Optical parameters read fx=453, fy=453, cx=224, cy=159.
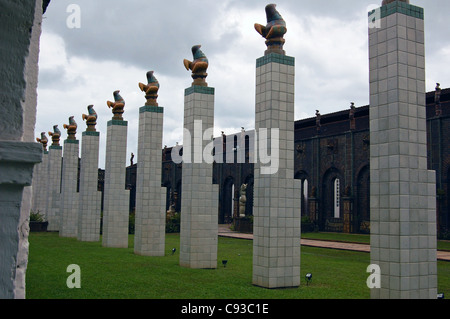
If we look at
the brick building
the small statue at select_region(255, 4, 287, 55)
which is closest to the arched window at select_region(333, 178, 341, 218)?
the brick building

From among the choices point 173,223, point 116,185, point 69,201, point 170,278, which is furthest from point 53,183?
point 170,278

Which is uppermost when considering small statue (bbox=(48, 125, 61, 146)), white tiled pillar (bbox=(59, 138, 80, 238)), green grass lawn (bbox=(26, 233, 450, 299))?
small statue (bbox=(48, 125, 61, 146))

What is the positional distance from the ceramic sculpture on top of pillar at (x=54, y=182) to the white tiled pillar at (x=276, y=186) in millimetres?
22596

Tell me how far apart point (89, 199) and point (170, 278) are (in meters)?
13.1

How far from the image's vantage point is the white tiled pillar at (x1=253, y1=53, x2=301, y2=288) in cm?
1041

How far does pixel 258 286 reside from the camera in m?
10.5

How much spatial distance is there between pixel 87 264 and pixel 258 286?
610 cm

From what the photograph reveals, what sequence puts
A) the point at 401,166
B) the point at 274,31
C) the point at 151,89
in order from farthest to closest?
the point at 151,89, the point at 274,31, the point at 401,166

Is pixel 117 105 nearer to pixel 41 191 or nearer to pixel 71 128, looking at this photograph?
pixel 71 128

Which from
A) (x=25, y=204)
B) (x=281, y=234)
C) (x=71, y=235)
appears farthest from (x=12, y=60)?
(x=71, y=235)

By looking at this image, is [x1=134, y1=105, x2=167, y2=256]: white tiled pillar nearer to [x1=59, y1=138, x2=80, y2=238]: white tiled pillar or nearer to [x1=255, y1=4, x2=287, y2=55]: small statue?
[x1=255, y1=4, x2=287, y2=55]: small statue

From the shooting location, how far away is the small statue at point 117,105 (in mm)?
21047

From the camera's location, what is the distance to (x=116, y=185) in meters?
20.4

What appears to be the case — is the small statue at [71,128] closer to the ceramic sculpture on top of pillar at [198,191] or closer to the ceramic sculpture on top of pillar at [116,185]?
the ceramic sculpture on top of pillar at [116,185]
